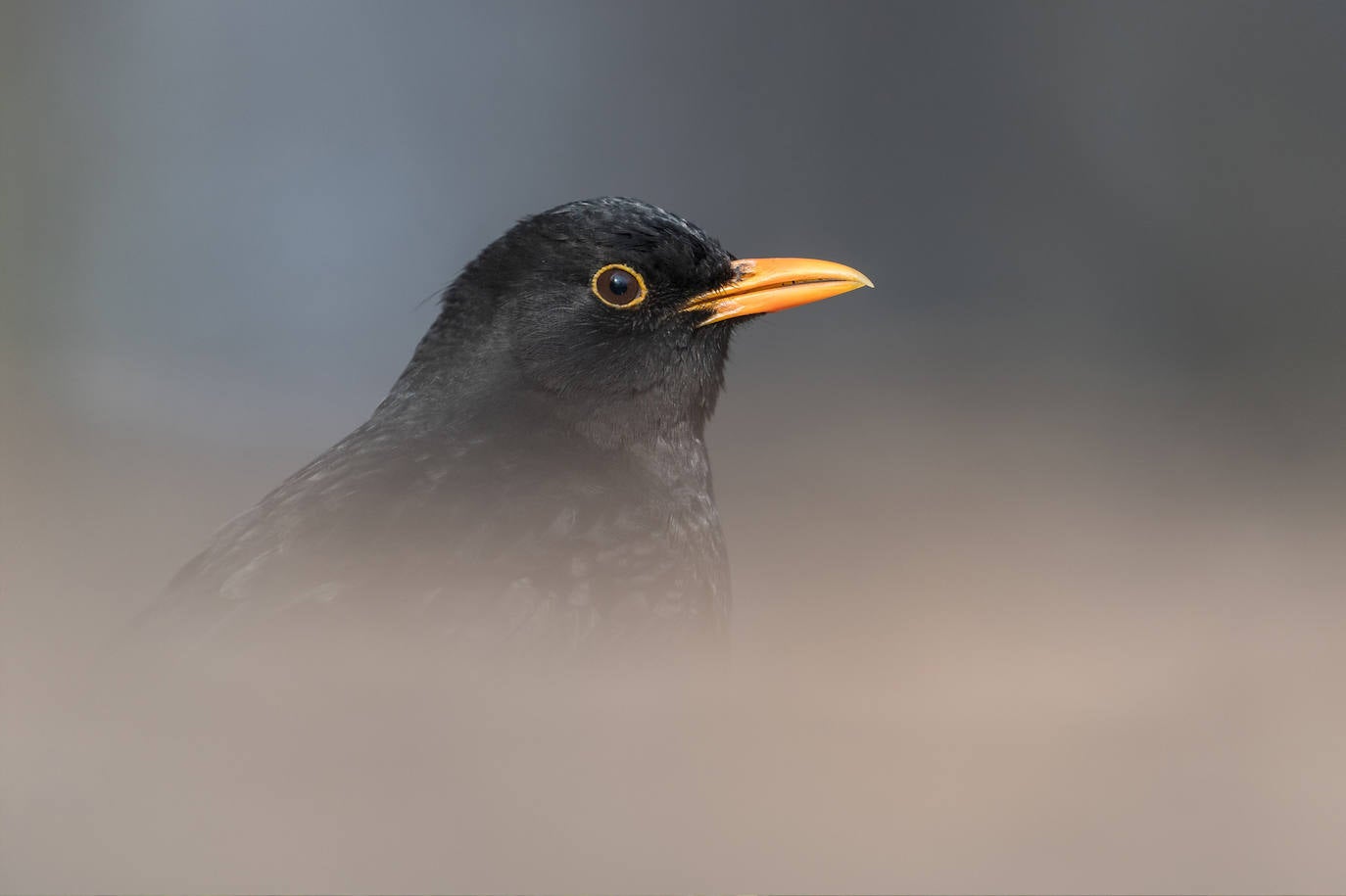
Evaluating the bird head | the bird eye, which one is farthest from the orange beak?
the bird eye

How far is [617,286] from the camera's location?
390 cm

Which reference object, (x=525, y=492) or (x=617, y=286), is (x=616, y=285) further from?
(x=525, y=492)

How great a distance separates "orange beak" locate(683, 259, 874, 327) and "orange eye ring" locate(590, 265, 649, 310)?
19 centimetres

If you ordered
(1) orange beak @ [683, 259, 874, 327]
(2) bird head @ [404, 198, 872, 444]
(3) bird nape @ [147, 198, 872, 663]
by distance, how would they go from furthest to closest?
(1) orange beak @ [683, 259, 874, 327] → (2) bird head @ [404, 198, 872, 444] → (3) bird nape @ [147, 198, 872, 663]

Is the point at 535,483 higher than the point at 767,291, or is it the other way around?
the point at 767,291

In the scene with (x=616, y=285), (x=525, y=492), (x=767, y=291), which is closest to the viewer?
(x=525, y=492)

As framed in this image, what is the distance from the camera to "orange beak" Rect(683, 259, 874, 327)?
397 cm

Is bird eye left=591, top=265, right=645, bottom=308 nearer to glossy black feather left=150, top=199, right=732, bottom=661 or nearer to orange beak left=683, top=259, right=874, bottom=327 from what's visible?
glossy black feather left=150, top=199, right=732, bottom=661

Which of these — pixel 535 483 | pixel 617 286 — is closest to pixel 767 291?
pixel 617 286

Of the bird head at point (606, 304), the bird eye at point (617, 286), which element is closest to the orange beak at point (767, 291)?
the bird head at point (606, 304)

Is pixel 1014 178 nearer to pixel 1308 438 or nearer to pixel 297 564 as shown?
pixel 1308 438

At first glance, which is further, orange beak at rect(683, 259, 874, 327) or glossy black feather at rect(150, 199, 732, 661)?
orange beak at rect(683, 259, 874, 327)

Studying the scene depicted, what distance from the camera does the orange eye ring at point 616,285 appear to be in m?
3.89

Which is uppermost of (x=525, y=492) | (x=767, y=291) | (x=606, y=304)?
(x=767, y=291)
